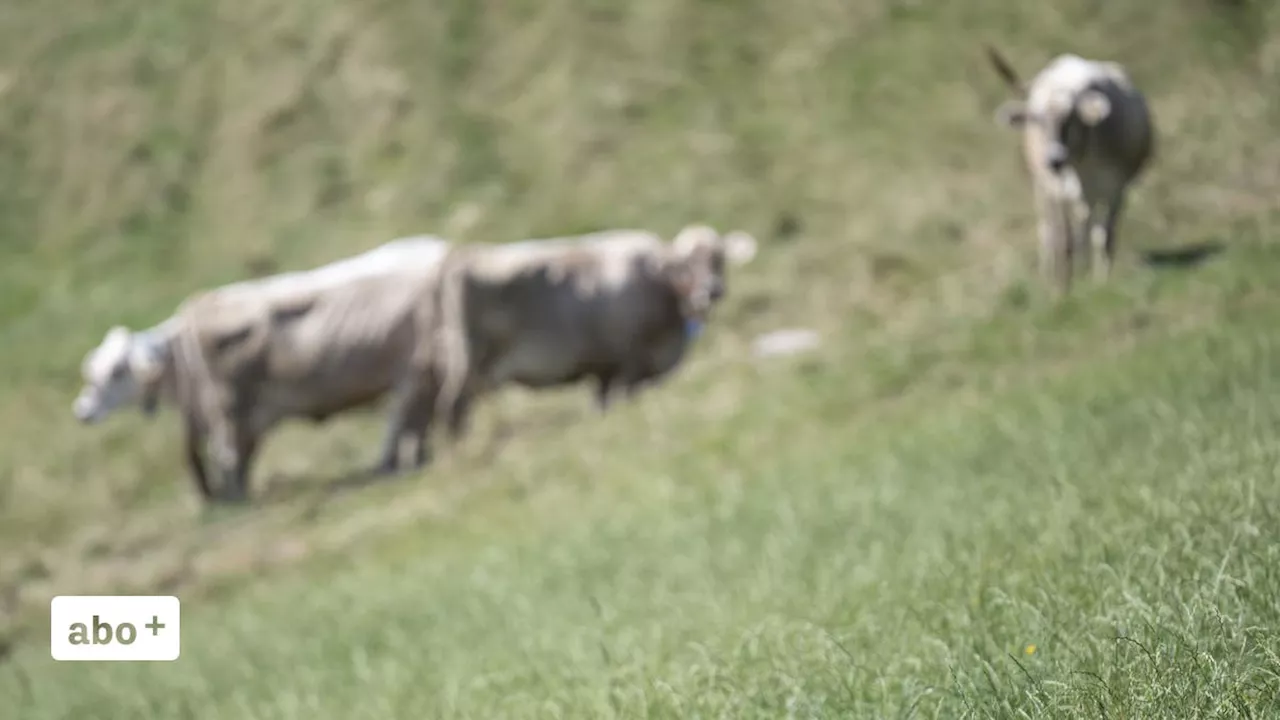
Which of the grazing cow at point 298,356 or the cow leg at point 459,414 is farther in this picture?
the grazing cow at point 298,356

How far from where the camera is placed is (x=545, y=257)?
16.5m

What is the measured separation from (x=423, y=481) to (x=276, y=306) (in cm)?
499

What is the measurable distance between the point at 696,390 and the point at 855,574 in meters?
8.28

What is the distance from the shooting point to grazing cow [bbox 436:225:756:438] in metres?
16.3

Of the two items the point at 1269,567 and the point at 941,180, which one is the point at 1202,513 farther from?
the point at 941,180

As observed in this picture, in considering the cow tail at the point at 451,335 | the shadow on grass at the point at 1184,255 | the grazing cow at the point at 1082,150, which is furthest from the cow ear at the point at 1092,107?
the cow tail at the point at 451,335

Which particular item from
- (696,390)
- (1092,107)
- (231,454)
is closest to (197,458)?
(231,454)

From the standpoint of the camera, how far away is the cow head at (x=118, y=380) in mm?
18578

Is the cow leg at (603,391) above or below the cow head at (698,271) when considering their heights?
below

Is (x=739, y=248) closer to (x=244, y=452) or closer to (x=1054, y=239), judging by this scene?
(x=1054, y=239)

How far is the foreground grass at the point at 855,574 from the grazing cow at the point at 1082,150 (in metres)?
2.63

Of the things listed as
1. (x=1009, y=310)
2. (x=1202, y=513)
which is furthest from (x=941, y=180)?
(x=1202, y=513)

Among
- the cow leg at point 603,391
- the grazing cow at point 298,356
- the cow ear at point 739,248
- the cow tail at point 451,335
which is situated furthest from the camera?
the cow ear at point 739,248

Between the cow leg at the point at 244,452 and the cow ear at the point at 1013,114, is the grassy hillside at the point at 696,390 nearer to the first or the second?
the cow leg at the point at 244,452
